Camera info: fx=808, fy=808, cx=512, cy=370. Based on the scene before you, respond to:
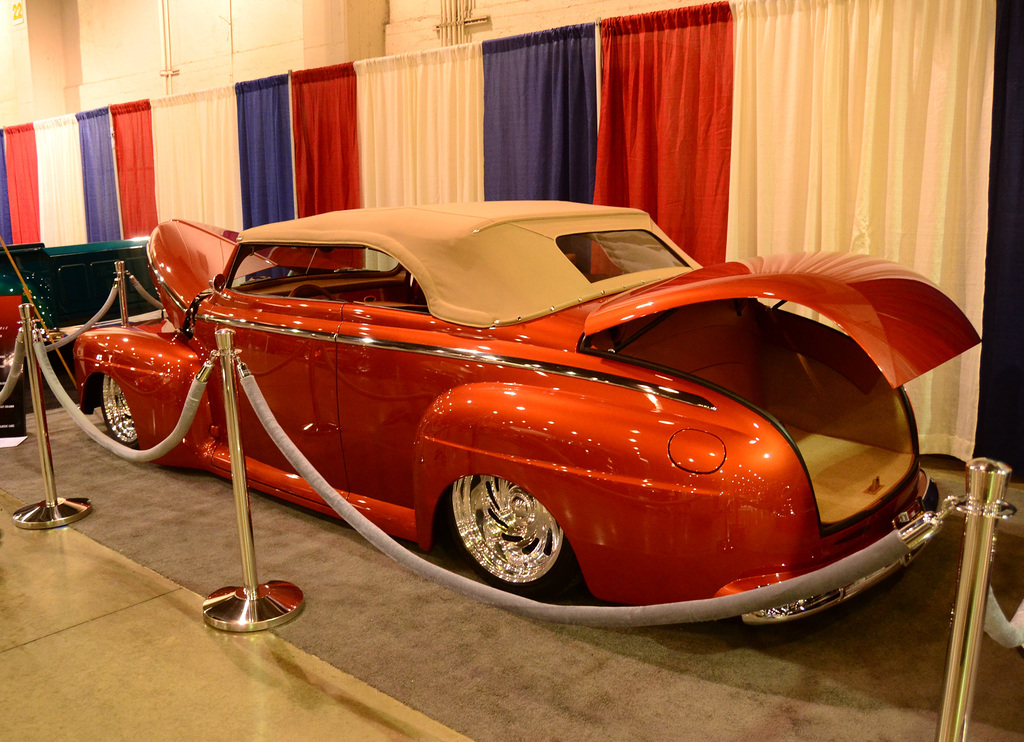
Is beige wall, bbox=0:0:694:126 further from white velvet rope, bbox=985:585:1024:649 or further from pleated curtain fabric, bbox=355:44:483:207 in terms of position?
white velvet rope, bbox=985:585:1024:649

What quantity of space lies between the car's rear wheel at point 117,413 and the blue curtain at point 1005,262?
16.0 feet

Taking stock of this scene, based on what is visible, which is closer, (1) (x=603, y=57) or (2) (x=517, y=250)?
(2) (x=517, y=250)

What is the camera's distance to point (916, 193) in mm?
4652

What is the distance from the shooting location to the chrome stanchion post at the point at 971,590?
4.98 feet

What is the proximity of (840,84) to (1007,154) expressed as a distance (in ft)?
3.37

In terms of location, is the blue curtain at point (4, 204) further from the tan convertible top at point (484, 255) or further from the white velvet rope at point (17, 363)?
the tan convertible top at point (484, 255)

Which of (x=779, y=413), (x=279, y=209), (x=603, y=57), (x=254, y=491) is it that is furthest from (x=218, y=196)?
(x=779, y=413)

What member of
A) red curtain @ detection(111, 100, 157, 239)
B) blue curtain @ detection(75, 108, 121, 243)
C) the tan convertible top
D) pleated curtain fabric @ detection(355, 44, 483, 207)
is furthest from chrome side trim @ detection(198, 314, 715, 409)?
blue curtain @ detection(75, 108, 121, 243)

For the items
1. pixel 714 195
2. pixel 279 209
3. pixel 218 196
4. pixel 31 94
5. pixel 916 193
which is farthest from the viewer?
pixel 31 94

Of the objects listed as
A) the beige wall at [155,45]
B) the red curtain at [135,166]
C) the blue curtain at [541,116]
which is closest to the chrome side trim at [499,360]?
the blue curtain at [541,116]

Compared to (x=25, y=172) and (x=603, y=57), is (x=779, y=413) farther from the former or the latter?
(x=25, y=172)

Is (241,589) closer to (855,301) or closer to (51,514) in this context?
(51,514)

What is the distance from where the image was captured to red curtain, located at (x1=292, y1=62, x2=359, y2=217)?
755cm

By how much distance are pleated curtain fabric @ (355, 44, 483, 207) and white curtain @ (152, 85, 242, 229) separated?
2.14 m
